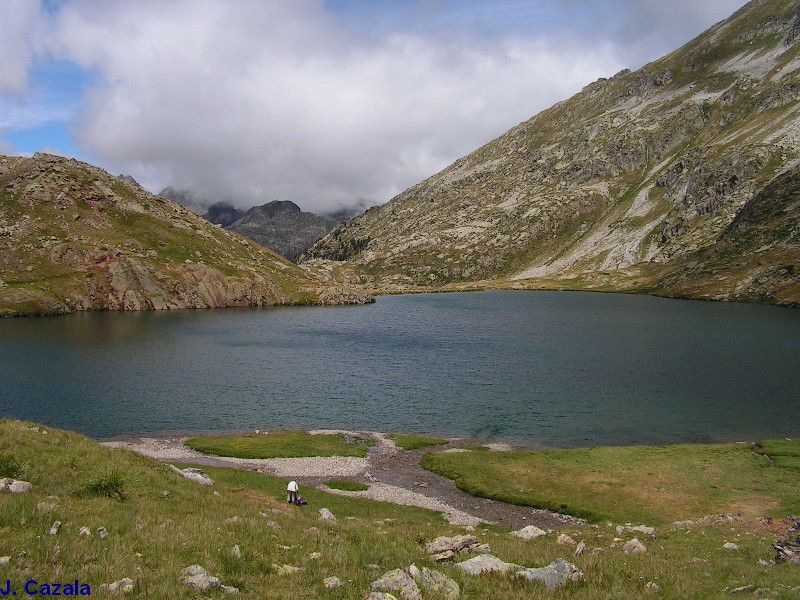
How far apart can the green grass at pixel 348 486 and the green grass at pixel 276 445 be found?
9260mm

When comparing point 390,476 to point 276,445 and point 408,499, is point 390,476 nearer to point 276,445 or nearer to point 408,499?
point 408,499

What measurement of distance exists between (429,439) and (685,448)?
2905 centimetres

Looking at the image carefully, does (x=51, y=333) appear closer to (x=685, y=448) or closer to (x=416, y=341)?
(x=416, y=341)

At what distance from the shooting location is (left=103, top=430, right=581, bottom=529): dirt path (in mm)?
43625

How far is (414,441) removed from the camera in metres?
64.6

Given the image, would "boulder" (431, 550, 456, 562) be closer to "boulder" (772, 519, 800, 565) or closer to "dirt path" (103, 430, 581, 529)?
"boulder" (772, 519, 800, 565)

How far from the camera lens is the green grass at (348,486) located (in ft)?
159

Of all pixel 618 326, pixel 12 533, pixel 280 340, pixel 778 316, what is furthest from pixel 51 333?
pixel 778 316

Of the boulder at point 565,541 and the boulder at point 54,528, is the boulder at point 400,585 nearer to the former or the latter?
the boulder at point 54,528

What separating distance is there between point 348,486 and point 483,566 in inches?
1361

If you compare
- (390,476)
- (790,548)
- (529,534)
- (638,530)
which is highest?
(790,548)

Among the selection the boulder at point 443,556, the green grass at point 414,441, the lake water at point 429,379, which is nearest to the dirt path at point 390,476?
the green grass at point 414,441

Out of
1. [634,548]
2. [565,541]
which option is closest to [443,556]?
[634,548]

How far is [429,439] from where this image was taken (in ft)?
216
